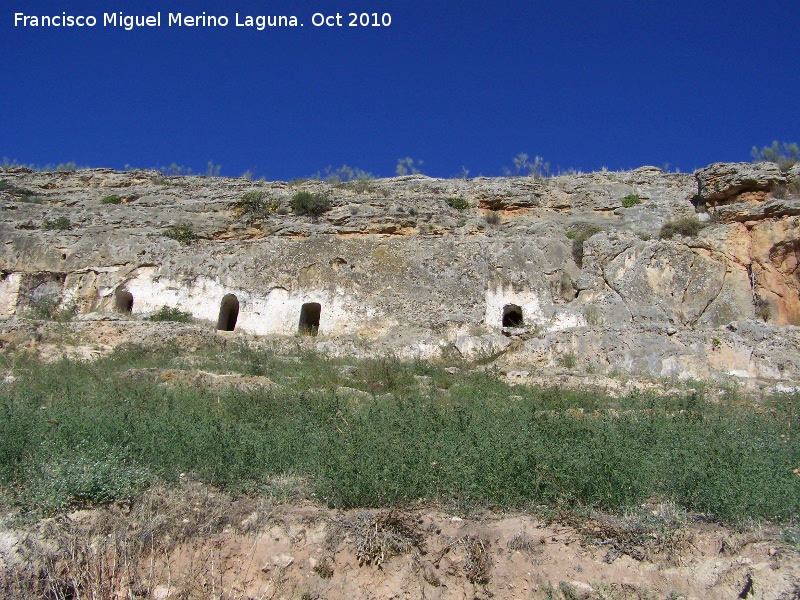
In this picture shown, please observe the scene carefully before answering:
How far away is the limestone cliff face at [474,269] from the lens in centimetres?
1556

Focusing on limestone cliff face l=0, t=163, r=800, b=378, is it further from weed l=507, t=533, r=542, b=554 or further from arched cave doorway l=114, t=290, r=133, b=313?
weed l=507, t=533, r=542, b=554

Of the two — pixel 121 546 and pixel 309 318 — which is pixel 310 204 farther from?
pixel 121 546

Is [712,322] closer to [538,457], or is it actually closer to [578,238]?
[578,238]

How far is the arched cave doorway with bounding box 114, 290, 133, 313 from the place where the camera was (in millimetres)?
18722

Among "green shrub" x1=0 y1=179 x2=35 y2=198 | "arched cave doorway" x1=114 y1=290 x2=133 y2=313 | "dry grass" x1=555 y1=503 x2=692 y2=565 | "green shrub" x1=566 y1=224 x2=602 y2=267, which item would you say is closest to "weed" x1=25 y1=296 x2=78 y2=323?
"arched cave doorway" x1=114 y1=290 x2=133 y2=313

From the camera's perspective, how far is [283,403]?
9.53 m

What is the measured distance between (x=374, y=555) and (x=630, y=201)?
1802 cm

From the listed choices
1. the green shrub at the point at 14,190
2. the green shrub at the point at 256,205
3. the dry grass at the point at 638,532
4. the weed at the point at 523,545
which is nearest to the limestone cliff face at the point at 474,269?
the green shrub at the point at 256,205

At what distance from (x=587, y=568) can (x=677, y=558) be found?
69 cm

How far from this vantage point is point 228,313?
19141 millimetres

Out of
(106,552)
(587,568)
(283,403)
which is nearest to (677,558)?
(587,568)

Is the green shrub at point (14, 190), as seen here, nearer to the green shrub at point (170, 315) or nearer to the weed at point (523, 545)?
the green shrub at point (170, 315)

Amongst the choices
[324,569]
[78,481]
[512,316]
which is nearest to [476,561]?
[324,569]

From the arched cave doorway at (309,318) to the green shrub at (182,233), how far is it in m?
4.30
